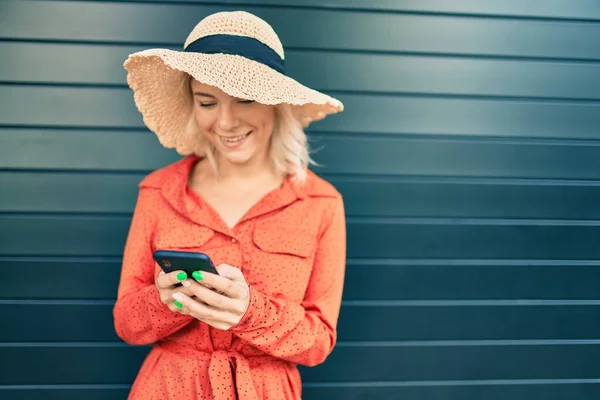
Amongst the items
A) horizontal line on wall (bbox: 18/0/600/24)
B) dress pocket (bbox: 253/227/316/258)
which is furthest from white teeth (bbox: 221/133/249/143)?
horizontal line on wall (bbox: 18/0/600/24)

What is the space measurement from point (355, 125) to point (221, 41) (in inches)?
38.7

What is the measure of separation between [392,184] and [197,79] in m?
1.22

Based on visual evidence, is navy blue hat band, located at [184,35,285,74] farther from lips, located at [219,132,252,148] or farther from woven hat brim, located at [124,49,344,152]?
lips, located at [219,132,252,148]

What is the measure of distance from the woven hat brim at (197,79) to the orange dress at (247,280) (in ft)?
0.84

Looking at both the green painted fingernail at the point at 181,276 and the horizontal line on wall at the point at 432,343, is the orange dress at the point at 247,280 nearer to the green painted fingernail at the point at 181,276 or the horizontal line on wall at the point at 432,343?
the green painted fingernail at the point at 181,276

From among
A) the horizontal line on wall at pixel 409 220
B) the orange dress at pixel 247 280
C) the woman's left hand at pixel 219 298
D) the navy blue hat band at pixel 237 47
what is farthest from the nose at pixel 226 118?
the horizontal line on wall at pixel 409 220

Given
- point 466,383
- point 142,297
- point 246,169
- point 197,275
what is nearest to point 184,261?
point 197,275

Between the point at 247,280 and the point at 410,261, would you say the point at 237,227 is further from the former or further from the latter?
the point at 410,261

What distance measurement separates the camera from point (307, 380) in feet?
8.53

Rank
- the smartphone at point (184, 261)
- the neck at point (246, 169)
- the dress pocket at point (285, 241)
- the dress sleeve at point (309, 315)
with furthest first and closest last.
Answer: the neck at point (246, 169), the dress pocket at point (285, 241), the dress sleeve at point (309, 315), the smartphone at point (184, 261)

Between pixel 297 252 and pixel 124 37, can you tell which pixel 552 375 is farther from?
pixel 124 37

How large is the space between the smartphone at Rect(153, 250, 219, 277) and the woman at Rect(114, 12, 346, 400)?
0.35 feet

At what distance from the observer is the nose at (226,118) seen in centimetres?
167

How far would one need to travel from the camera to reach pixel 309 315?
1.74 metres
